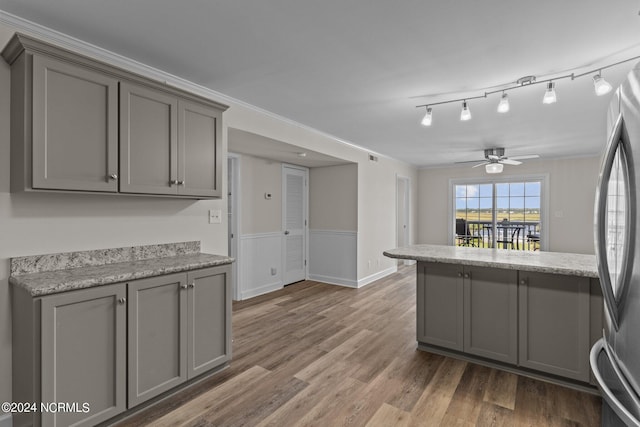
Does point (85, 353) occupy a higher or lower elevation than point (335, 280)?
higher

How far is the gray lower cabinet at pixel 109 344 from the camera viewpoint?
5.43ft

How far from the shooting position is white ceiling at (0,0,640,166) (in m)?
1.81

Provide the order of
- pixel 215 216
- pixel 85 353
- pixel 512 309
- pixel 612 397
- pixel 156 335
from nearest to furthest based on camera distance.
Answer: pixel 612 397 → pixel 85 353 → pixel 156 335 → pixel 512 309 → pixel 215 216

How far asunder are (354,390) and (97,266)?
202 cm

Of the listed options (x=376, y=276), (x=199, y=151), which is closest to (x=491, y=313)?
(x=199, y=151)

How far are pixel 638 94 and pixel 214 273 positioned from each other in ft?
7.96

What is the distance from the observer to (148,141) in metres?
2.26

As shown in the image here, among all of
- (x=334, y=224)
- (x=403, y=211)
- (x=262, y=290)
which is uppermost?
(x=403, y=211)

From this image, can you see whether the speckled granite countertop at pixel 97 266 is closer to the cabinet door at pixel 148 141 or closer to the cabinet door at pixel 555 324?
the cabinet door at pixel 148 141

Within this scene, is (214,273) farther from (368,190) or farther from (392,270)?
(392,270)

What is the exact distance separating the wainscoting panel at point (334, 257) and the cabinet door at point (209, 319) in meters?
3.14

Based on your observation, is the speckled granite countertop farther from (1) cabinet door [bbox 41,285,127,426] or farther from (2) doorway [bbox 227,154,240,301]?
(2) doorway [bbox 227,154,240,301]

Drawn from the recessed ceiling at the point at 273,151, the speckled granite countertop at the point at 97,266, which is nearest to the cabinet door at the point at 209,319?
the speckled granite countertop at the point at 97,266

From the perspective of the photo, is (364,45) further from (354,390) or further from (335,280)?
(335,280)
